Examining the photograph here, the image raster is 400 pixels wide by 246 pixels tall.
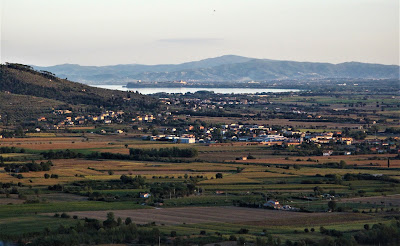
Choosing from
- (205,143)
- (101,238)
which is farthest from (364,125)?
(101,238)

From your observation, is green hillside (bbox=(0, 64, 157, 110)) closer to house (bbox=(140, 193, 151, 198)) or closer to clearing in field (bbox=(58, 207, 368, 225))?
house (bbox=(140, 193, 151, 198))

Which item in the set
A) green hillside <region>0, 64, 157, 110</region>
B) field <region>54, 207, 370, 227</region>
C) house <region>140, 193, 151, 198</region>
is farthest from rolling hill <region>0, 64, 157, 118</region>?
field <region>54, 207, 370, 227</region>

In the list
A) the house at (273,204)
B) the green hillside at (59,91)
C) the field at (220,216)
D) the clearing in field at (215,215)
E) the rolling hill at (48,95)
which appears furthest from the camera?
the green hillside at (59,91)

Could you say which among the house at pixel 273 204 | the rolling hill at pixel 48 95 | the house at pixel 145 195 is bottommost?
the house at pixel 145 195

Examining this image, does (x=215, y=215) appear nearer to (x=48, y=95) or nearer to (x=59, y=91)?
(x=48, y=95)

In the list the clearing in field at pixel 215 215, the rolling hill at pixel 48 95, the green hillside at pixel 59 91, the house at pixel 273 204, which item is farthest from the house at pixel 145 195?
the green hillside at pixel 59 91

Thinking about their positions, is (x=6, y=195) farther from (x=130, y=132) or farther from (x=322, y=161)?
(x=130, y=132)

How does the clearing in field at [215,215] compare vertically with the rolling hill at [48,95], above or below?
below

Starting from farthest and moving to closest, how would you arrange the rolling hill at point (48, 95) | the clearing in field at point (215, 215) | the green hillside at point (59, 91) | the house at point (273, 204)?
the green hillside at point (59, 91), the rolling hill at point (48, 95), the house at point (273, 204), the clearing in field at point (215, 215)

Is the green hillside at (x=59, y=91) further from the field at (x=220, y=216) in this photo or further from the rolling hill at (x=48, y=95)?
the field at (x=220, y=216)

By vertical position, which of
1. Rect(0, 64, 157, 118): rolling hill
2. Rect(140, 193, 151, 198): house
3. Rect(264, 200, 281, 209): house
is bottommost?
Rect(140, 193, 151, 198): house

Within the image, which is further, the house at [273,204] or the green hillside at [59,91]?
the green hillside at [59,91]
